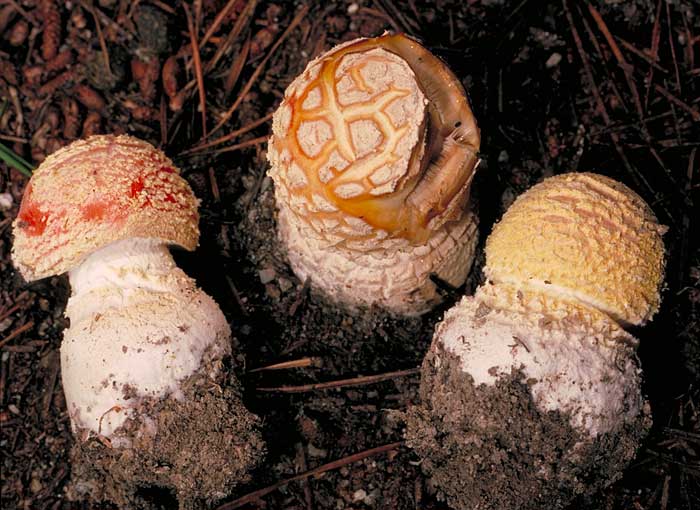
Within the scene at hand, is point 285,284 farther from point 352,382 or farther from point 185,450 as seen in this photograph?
point 185,450

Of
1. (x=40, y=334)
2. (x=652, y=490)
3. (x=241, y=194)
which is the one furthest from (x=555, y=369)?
(x=40, y=334)

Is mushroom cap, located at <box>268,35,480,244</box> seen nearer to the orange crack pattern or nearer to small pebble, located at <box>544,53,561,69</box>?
the orange crack pattern

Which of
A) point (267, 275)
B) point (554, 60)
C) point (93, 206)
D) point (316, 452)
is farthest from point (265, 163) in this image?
point (554, 60)

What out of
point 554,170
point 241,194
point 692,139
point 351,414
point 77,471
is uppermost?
point 692,139

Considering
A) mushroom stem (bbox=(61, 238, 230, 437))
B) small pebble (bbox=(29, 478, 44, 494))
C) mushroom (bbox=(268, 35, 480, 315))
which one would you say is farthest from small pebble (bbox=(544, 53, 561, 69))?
small pebble (bbox=(29, 478, 44, 494))

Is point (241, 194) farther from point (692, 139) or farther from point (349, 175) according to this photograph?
point (692, 139)

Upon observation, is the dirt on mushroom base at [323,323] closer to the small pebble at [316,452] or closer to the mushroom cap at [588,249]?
the small pebble at [316,452]

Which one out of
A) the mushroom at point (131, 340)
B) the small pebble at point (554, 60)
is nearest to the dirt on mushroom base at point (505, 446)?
the mushroom at point (131, 340)
